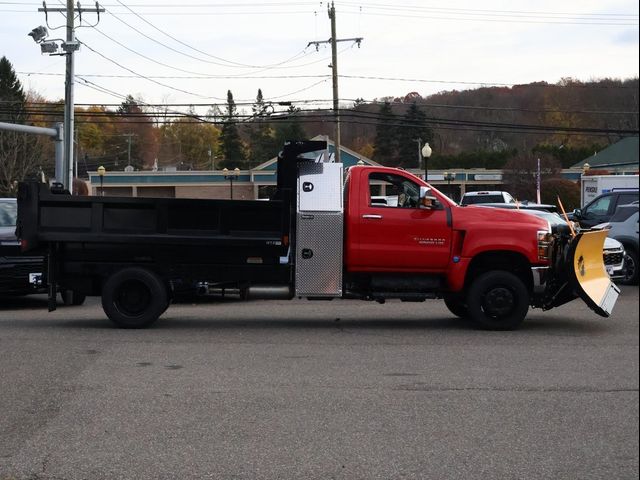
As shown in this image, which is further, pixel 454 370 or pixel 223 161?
pixel 223 161

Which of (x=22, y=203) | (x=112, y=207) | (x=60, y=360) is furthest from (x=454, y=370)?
(x=22, y=203)

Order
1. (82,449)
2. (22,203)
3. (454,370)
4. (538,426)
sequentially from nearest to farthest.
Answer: (82,449)
(538,426)
(454,370)
(22,203)

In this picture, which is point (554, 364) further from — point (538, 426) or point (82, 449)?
point (82, 449)

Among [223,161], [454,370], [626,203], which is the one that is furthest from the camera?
[223,161]

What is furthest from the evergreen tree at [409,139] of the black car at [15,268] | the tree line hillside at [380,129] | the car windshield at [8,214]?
the car windshield at [8,214]

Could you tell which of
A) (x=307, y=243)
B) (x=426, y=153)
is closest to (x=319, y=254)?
(x=307, y=243)

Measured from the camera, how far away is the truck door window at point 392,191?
35.4 ft

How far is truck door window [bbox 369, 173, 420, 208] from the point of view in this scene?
35.4 ft

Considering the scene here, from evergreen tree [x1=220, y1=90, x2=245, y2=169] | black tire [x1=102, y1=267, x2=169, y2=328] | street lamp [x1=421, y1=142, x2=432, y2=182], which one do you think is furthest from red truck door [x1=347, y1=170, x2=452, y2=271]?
evergreen tree [x1=220, y1=90, x2=245, y2=169]

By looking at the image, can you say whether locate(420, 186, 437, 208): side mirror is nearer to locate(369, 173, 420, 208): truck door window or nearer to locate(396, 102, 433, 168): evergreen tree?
locate(369, 173, 420, 208): truck door window

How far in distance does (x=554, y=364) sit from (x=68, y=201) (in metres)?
6.58

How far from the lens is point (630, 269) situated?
1428cm

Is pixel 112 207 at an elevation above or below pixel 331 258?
above

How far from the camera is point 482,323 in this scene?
10.6 meters
